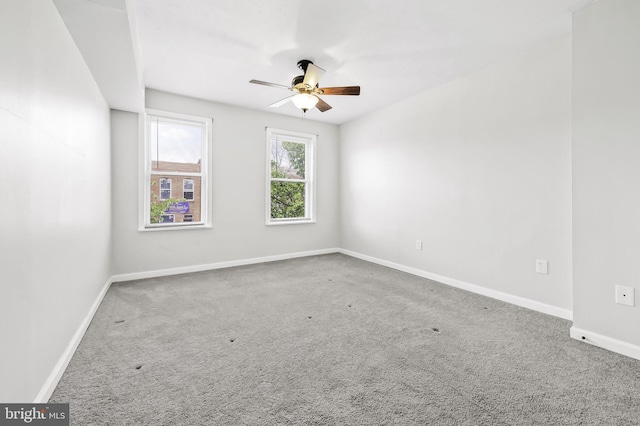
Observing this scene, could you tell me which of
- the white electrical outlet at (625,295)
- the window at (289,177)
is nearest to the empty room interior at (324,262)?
the white electrical outlet at (625,295)

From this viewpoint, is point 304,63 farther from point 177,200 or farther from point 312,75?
point 177,200

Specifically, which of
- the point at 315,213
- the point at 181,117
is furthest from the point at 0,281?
the point at 315,213

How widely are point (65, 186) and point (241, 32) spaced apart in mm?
1795

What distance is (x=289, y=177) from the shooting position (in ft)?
16.7

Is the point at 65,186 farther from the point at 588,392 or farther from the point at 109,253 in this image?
the point at 588,392

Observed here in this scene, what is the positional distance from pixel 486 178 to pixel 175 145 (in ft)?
13.3

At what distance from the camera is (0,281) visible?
108 centimetres

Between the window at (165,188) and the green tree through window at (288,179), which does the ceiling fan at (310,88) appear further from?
the window at (165,188)

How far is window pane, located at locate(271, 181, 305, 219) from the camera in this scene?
493 cm

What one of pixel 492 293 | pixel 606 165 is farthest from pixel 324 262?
pixel 606 165

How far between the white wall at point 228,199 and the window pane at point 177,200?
22 cm

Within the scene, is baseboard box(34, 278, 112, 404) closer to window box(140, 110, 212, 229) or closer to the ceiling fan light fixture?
window box(140, 110, 212, 229)

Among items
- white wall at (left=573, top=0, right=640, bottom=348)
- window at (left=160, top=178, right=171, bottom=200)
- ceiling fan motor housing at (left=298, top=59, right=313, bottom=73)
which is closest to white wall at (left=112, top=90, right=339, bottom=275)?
window at (left=160, top=178, right=171, bottom=200)

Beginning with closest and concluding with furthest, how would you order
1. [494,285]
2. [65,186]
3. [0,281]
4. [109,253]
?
[0,281], [65,186], [494,285], [109,253]
